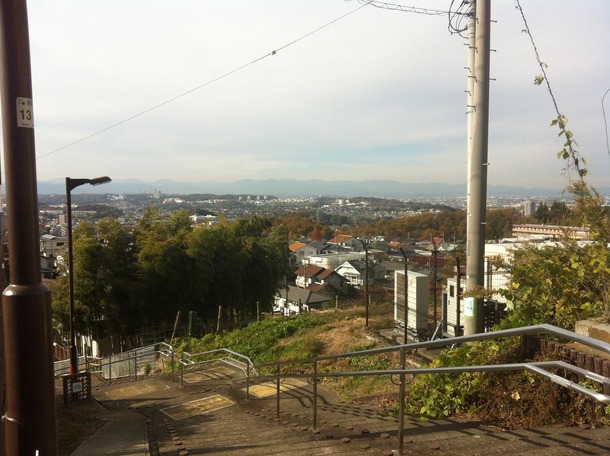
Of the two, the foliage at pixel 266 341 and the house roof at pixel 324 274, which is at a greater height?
the foliage at pixel 266 341

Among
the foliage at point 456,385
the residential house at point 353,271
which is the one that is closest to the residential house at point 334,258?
the residential house at point 353,271

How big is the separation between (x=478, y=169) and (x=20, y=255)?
16.6 feet

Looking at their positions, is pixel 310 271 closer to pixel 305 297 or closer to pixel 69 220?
pixel 305 297

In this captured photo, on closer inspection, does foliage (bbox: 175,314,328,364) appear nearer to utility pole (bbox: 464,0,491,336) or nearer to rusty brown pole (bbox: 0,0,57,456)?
utility pole (bbox: 464,0,491,336)

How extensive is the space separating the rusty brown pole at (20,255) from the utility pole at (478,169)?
490cm

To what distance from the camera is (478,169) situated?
5.88 m

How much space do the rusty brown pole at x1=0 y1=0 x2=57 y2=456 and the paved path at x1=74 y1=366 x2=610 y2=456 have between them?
2601 millimetres

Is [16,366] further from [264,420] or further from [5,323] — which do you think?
[264,420]

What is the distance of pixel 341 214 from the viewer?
3957 inches

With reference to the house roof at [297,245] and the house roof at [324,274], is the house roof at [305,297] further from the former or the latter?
the house roof at [297,245]

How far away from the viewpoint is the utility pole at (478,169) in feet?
18.9

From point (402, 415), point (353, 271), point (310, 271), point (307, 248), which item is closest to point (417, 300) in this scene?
point (402, 415)

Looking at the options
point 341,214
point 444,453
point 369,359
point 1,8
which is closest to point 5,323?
point 1,8

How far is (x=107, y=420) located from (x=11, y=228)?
7423 mm
